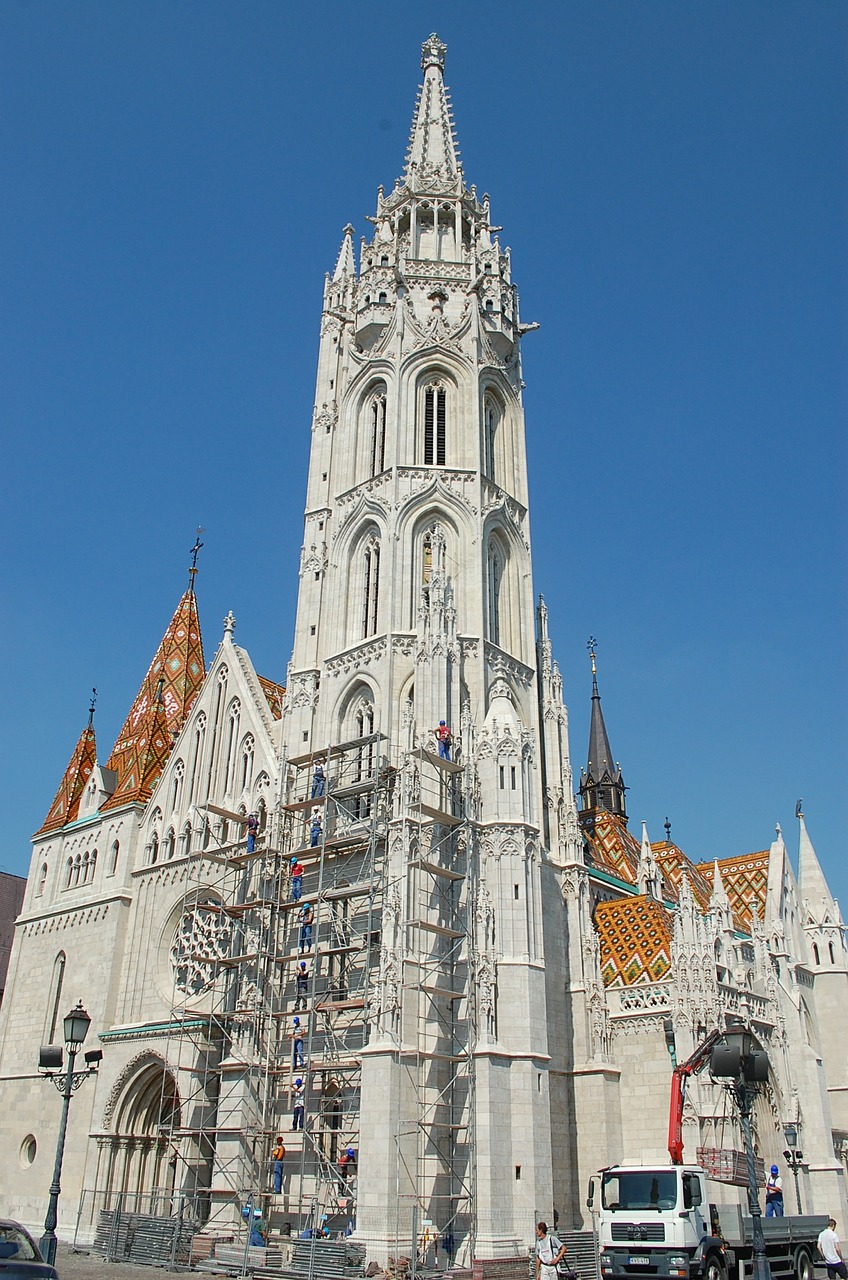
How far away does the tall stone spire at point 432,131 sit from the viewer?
42094 millimetres

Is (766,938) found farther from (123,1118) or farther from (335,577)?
(123,1118)

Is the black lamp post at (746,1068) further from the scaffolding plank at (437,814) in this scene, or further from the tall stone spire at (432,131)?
the tall stone spire at (432,131)

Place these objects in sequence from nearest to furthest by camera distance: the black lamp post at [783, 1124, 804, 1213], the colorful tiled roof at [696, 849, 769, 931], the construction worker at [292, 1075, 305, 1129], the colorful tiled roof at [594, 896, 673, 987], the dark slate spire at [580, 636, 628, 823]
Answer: the black lamp post at [783, 1124, 804, 1213] → the construction worker at [292, 1075, 305, 1129] → the colorful tiled roof at [594, 896, 673, 987] → the colorful tiled roof at [696, 849, 769, 931] → the dark slate spire at [580, 636, 628, 823]

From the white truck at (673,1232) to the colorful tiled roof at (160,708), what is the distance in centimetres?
2232

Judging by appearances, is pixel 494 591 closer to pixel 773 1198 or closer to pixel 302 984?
pixel 302 984

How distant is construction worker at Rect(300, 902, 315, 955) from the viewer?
2742 cm

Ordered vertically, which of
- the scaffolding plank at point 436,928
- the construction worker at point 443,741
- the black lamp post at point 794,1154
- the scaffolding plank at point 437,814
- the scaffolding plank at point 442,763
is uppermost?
the construction worker at point 443,741

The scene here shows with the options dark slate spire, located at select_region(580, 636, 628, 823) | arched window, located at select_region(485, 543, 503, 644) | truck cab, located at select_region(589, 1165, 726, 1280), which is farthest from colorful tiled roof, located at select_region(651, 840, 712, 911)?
truck cab, located at select_region(589, 1165, 726, 1280)

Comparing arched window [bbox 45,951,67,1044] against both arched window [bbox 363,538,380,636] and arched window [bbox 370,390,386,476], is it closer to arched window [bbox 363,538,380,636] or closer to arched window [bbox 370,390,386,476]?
arched window [bbox 363,538,380,636]

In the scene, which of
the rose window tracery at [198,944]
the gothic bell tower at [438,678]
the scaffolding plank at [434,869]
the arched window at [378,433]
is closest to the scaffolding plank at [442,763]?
the gothic bell tower at [438,678]

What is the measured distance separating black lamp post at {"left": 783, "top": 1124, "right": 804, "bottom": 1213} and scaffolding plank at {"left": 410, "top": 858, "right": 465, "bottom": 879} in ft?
29.5

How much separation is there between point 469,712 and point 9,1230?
1969 centimetres

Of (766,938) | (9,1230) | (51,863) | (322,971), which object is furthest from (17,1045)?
(9,1230)

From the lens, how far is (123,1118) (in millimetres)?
29797
